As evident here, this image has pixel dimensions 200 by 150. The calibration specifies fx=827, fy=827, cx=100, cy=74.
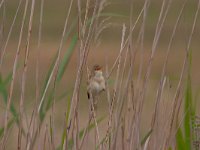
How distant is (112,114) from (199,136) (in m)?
0.34

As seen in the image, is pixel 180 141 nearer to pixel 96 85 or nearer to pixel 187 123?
pixel 187 123

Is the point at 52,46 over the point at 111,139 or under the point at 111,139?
under

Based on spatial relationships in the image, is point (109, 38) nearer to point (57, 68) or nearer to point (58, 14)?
point (58, 14)

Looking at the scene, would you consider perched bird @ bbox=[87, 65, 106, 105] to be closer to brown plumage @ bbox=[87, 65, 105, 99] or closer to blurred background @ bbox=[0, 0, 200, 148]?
brown plumage @ bbox=[87, 65, 105, 99]

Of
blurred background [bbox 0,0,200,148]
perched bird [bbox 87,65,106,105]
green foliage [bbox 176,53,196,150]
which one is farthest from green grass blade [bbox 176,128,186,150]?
blurred background [bbox 0,0,200,148]

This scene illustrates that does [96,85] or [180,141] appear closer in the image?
[180,141]

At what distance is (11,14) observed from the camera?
765 inches

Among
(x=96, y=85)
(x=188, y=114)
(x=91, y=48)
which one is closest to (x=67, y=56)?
(x=96, y=85)

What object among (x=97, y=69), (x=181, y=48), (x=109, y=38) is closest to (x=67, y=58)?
(x=97, y=69)

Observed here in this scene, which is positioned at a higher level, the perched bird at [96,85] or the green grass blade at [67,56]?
the green grass blade at [67,56]

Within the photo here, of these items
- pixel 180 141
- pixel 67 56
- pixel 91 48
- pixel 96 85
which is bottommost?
pixel 91 48

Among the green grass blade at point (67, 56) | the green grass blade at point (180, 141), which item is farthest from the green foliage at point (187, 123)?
the green grass blade at point (67, 56)

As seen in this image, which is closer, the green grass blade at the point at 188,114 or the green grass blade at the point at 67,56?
the green grass blade at the point at 188,114

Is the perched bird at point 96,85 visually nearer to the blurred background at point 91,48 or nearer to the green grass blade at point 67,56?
the green grass blade at point 67,56
